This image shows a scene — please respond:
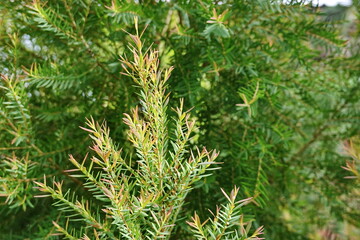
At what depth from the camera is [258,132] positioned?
733 mm

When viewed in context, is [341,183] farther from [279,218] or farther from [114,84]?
[114,84]

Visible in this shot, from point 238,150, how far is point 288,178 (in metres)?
0.23

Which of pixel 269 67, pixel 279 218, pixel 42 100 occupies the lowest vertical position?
pixel 279 218

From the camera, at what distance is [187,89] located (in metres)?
0.64

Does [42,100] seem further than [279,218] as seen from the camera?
No

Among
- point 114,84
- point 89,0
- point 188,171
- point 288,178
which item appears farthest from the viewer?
point 288,178

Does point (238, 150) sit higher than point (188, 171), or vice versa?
point (188, 171)

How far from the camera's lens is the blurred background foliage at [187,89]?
0.61 meters

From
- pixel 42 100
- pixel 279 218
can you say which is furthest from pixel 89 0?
Result: pixel 279 218

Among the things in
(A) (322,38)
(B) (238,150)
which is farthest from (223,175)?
(A) (322,38)

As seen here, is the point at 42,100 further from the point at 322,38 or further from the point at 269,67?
the point at 322,38

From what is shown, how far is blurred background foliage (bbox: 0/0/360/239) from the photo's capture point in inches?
24.2

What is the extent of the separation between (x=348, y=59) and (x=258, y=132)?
317mm

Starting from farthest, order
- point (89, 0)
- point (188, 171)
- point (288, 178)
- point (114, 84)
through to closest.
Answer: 1. point (288, 178)
2. point (114, 84)
3. point (89, 0)
4. point (188, 171)
